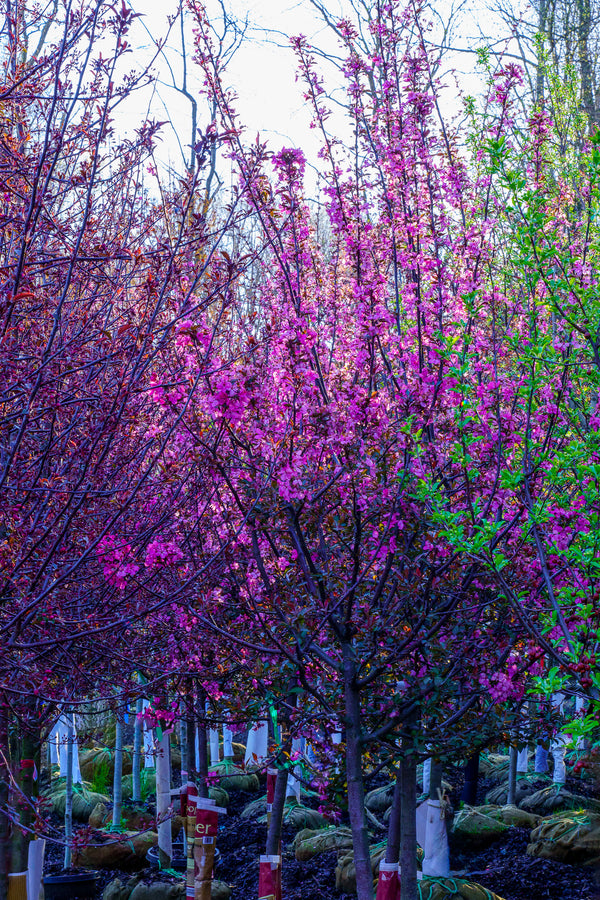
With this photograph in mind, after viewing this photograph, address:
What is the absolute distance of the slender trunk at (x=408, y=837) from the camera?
220 inches

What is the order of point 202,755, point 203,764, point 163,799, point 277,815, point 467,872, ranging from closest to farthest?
point 277,815
point 467,872
point 203,764
point 202,755
point 163,799

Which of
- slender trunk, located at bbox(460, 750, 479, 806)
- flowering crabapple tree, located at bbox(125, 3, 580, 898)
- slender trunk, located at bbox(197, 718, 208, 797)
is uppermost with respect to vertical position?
flowering crabapple tree, located at bbox(125, 3, 580, 898)

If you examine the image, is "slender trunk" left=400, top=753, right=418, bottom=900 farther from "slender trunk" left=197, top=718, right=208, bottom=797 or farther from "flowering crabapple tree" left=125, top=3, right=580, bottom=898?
"slender trunk" left=197, top=718, right=208, bottom=797

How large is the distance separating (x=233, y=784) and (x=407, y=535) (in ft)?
36.1

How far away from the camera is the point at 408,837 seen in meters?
5.65

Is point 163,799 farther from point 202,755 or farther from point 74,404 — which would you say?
point 74,404

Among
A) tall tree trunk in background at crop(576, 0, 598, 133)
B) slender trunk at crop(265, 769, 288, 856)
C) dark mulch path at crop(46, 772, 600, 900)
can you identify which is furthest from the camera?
tall tree trunk in background at crop(576, 0, 598, 133)

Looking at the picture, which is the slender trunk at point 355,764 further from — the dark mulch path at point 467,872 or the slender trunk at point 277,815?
the dark mulch path at point 467,872

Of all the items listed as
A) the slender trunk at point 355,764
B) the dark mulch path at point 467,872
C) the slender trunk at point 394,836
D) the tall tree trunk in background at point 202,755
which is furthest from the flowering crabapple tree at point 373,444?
the dark mulch path at point 467,872

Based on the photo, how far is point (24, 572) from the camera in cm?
401

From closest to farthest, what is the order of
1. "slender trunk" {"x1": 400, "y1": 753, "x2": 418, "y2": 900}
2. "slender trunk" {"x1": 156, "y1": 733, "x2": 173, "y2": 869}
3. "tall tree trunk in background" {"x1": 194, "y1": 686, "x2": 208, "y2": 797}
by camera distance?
"slender trunk" {"x1": 400, "y1": 753, "x2": 418, "y2": 900}, "tall tree trunk in background" {"x1": 194, "y1": 686, "x2": 208, "y2": 797}, "slender trunk" {"x1": 156, "y1": 733, "x2": 173, "y2": 869}

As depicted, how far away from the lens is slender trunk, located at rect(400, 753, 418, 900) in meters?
5.59

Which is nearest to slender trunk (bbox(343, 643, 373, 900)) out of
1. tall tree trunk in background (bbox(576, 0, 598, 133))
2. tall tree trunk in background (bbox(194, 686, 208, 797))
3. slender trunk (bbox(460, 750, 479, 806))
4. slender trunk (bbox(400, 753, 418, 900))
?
slender trunk (bbox(400, 753, 418, 900))

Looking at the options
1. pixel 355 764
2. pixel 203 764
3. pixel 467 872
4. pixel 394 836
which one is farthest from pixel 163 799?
pixel 355 764
